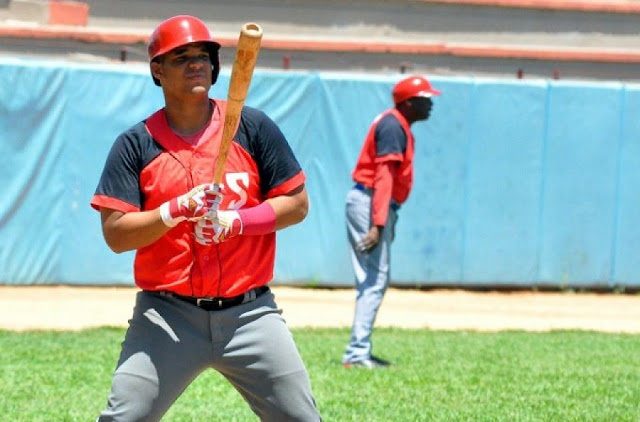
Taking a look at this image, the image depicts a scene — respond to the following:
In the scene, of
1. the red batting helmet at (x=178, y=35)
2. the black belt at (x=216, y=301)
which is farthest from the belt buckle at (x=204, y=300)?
the red batting helmet at (x=178, y=35)

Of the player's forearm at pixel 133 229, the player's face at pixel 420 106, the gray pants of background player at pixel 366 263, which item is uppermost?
the player's face at pixel 420 106

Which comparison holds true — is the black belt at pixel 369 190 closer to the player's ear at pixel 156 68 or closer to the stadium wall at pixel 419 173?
the player's ear at pixel 156 68

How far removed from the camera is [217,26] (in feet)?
65.7

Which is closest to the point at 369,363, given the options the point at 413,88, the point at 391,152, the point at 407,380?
the point at 407,380

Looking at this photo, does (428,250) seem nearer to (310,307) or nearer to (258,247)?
(310,307)

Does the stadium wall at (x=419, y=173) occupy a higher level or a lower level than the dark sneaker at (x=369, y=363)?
higher

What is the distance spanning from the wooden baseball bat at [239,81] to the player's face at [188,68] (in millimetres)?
245

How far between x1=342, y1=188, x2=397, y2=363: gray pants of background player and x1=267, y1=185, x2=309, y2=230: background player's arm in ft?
14.2

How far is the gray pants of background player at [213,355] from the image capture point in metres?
4.84

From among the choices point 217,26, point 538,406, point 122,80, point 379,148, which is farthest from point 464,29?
point 538,406

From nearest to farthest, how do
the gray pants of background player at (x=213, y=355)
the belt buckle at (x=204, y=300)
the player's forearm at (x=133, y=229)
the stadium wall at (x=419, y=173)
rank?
1. the player's forearm at (x=133, y=229)
2. the gray pants of background player at (x=213, y=355)
3. the belt buckle at (x=204, y=300)
4. the stadium wall at (x=419, y=173)

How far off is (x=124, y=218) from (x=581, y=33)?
17344 mm

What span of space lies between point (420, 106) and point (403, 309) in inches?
216

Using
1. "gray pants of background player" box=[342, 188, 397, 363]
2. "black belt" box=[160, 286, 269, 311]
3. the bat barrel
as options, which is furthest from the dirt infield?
the bat barrel
